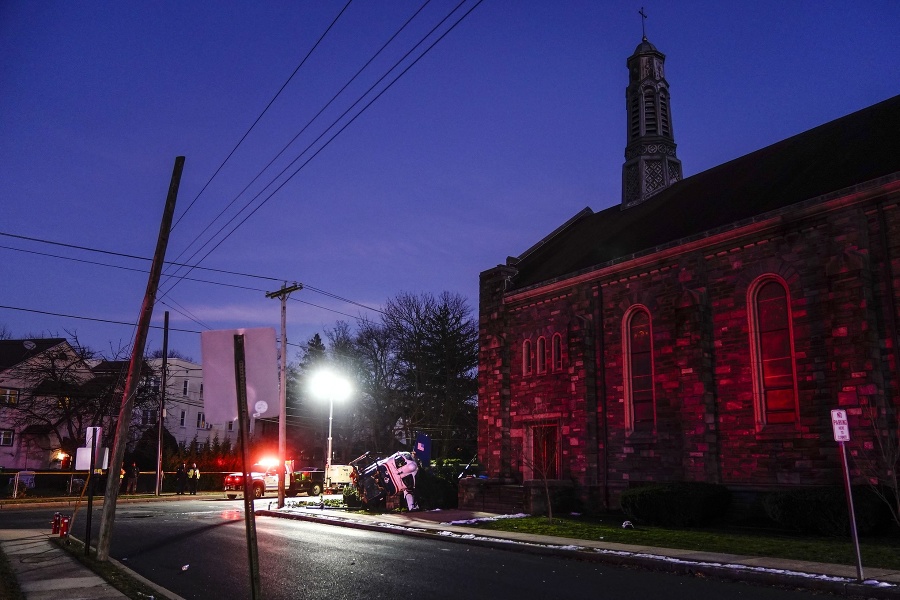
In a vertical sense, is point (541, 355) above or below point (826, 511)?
above

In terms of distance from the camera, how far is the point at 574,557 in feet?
46.0

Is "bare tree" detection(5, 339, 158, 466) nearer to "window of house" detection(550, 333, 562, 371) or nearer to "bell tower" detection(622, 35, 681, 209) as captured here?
"window of house" detection(550, 333, 562, 371)

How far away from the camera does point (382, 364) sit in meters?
58.3

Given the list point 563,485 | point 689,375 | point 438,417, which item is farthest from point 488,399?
point 438,417

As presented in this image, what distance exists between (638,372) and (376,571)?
14.2 metres

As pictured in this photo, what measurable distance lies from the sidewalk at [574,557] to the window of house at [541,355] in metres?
9.17

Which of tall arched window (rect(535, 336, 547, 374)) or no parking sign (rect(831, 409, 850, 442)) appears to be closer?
no parking sign (rect(831, 409, 850, 442))

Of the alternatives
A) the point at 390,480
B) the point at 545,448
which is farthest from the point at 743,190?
the point at 390,480

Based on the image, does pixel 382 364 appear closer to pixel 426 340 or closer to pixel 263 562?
pixel 426 340

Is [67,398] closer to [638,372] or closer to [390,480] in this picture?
[390,480]

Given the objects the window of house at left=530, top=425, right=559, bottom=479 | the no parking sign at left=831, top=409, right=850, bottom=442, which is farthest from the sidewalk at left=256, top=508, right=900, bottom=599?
the window of house at left=530, top=425, right=559, bottom=479

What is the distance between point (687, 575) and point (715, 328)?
10.7 meters

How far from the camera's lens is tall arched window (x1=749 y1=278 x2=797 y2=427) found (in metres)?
19.2

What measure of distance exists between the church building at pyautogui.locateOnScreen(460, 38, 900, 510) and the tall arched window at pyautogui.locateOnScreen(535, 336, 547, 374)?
57 mm
